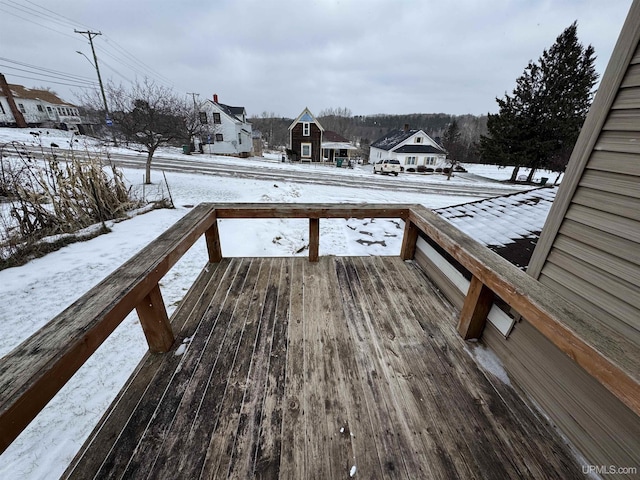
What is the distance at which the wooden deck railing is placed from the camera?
0.88 metres

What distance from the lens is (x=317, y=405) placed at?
163 centimetres

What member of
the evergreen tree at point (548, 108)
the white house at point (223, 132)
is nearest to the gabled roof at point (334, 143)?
the white house at point (223, 132)

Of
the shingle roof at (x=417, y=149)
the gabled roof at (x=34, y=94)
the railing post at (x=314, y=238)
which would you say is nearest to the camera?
the railing post at (x=314, y=238)

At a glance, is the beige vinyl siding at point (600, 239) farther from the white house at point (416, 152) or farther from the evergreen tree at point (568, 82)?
the white house at point (416, 152)

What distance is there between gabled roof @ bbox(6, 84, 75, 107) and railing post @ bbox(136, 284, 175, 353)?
51.4 metres

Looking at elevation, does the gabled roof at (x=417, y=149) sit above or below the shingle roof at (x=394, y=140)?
below

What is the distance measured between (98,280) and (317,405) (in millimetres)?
4856

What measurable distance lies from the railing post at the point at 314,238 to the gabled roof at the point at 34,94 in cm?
5116

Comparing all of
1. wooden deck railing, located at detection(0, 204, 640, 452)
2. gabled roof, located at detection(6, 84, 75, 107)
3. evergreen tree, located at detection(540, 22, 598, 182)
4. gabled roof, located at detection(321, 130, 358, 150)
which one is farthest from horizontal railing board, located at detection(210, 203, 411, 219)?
gabled roof, located at detection(6, 84, 75, 107)

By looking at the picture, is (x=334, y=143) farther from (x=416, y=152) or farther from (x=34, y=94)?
(x=34, y=94)

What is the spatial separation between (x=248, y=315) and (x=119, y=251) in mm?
4623

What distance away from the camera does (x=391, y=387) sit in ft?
5.76

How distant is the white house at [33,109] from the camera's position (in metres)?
29.5

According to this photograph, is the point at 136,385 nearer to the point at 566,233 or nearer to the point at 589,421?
the point at 589,421
